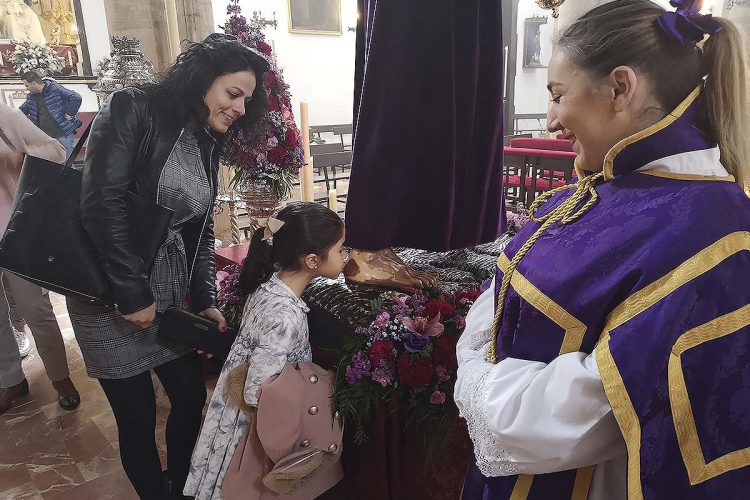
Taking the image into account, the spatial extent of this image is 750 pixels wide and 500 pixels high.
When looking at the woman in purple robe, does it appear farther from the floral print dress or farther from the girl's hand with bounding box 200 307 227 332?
the girl's hand with bounding box 200 307 227 332

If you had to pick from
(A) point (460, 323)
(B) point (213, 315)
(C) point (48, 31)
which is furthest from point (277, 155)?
(C) point (48, 31)

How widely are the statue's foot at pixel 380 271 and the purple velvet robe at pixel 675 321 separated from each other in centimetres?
89

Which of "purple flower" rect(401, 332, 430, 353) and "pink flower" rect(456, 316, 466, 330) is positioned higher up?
"pink flower" rect(456, 316, 466, 330)

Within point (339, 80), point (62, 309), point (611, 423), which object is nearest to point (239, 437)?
point (611, 423)

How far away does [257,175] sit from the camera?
2750 mm

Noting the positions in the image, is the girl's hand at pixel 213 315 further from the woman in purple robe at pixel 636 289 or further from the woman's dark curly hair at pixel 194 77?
the woman in purple robe at pixel 636 289

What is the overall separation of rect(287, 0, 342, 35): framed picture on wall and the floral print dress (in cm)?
1021

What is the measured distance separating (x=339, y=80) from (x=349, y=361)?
1096 centimetres

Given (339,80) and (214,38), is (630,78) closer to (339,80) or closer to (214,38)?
(214,38)

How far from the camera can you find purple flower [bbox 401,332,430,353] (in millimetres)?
1553

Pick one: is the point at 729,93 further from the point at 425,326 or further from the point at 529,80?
the point at 529,80

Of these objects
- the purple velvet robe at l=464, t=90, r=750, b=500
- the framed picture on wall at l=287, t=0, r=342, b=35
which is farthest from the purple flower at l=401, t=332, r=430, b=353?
the framed picture on wall at l=287, t=0, r=342, b=35

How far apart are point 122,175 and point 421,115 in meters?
0.88

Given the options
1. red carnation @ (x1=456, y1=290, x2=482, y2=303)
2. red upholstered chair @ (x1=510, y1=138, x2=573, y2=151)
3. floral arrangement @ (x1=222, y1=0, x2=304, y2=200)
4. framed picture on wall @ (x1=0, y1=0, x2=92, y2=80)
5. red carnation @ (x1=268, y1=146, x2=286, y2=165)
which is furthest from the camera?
framed picture on wall @ (x1=0, y1=0, x2=92, y2=80)
